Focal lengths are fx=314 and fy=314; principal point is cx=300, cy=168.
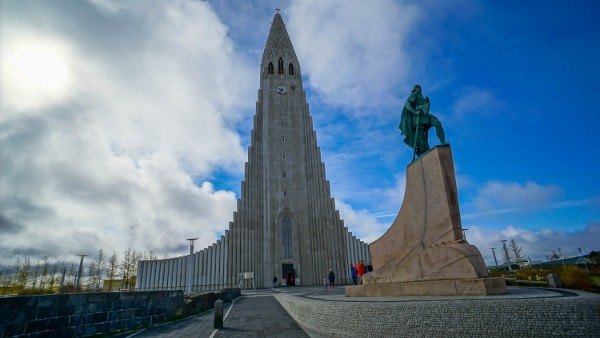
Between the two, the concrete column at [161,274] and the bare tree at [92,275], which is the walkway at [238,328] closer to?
the concrete column at [161,274]

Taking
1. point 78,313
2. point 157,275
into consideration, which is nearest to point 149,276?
point 157,275

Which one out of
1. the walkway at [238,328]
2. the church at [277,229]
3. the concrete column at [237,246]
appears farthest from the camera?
the church at [277,229]

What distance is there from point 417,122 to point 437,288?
5.95 metres

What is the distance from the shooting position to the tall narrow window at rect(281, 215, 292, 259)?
36188 mm

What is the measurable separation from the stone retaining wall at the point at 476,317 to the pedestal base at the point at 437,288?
1.03 metres

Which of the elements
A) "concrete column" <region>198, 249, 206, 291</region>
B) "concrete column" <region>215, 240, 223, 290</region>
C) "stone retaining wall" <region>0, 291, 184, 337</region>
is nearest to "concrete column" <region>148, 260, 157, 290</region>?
"concrete column" <region>198, 249, 206, 291</region>

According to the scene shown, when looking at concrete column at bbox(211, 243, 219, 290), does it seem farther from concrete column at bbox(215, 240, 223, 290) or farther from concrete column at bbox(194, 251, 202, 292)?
concrete column at bbox(194, 251, 202, 292)

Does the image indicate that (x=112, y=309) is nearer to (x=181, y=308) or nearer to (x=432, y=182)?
(x=181, y=308)

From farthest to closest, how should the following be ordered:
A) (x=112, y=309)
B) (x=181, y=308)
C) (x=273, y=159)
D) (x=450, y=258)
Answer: (x=273, y=159) → (x=181, y=308) → (x=112, y=309) → (x=450, y=258)

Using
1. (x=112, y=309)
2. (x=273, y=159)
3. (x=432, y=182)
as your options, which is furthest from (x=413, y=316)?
(x=273, y=159)

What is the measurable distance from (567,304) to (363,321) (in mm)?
3664

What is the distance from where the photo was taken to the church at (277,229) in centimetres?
3488

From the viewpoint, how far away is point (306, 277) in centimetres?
3525

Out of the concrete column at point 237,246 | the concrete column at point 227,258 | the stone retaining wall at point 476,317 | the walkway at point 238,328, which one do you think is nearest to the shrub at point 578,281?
the stone retaining wall at point 476,317
